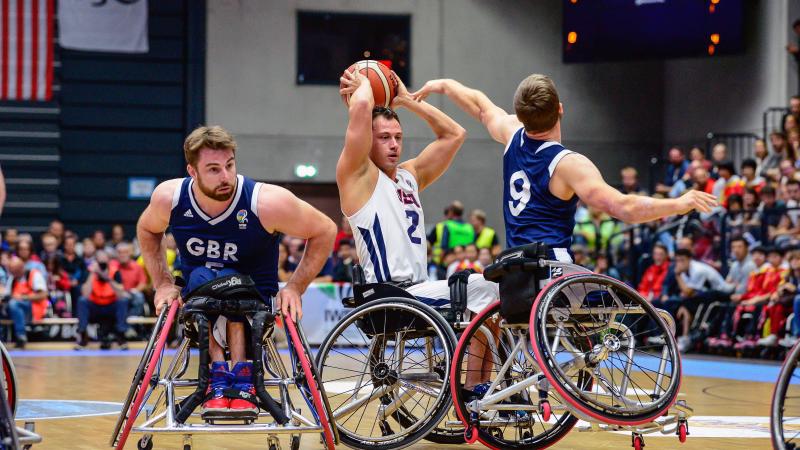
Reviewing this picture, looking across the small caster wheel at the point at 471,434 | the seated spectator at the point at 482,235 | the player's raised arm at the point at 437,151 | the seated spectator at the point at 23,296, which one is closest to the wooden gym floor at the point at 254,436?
the seated spectator at the point at 23,296

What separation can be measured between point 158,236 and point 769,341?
9.59 meters

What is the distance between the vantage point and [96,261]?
55.0 feet

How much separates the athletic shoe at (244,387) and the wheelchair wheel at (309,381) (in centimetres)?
20

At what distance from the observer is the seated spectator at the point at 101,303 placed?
16562 millimetres

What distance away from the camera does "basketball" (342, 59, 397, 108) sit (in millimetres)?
6613

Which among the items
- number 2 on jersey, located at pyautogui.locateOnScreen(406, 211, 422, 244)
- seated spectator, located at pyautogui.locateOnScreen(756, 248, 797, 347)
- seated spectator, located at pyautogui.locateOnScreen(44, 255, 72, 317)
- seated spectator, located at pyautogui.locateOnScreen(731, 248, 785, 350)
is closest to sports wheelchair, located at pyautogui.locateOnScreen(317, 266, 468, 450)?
number 2 on jersey, located at pyautogui.locateOnScreen(406, 211, 422, 244)

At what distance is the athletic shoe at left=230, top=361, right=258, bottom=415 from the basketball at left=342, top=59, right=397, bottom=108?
1.86m

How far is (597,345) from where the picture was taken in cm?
526

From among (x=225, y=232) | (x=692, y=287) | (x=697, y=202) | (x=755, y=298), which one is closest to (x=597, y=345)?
Answer: (x=697, y=202)

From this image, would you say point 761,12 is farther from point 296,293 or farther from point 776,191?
point 296,293

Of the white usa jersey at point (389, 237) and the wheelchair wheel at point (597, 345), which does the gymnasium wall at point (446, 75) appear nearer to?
the white usa jersey at point (389, 237)

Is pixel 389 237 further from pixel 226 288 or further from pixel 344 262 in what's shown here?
pixel 344 262

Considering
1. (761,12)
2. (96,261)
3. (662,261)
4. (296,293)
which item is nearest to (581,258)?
(662,261)

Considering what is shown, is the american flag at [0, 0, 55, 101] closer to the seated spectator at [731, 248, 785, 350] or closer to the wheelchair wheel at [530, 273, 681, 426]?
the seated spectator at [731, 248, 785, 350]
